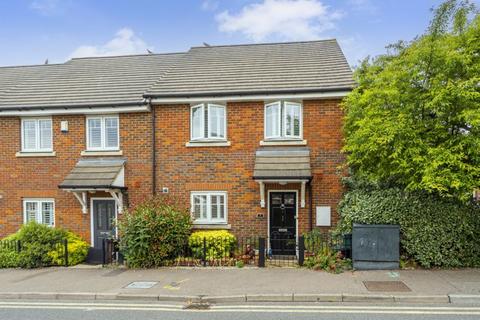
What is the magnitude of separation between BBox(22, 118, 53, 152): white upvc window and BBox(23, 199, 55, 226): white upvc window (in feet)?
6.04

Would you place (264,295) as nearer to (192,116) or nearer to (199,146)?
(199,146)

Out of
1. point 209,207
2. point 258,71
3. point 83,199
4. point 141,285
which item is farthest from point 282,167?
point 83,199

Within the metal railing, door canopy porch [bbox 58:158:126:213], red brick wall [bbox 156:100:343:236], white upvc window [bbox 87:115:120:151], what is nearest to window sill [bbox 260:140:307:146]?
red brick wall [bbox 156:100:343:236]

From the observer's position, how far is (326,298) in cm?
718

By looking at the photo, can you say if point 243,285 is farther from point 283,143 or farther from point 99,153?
point 99,153

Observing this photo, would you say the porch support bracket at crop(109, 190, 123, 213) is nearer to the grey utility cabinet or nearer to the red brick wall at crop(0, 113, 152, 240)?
the red brick wall at crop(0, 113, 152, 240)

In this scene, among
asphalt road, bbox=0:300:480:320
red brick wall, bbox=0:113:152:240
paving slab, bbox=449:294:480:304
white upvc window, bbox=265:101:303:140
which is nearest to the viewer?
asphalt road, bbox=0:300:480:320

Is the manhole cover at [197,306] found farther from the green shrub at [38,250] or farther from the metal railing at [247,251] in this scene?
the green shrub at [38,250]

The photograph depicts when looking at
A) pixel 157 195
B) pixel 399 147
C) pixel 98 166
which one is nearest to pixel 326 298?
pixel 399 147

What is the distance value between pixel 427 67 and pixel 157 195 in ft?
28.8

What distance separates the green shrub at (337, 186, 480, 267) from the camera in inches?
356

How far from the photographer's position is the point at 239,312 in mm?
6613

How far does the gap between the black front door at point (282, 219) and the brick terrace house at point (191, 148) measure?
0.11ft

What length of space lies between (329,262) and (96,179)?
24.7ft
